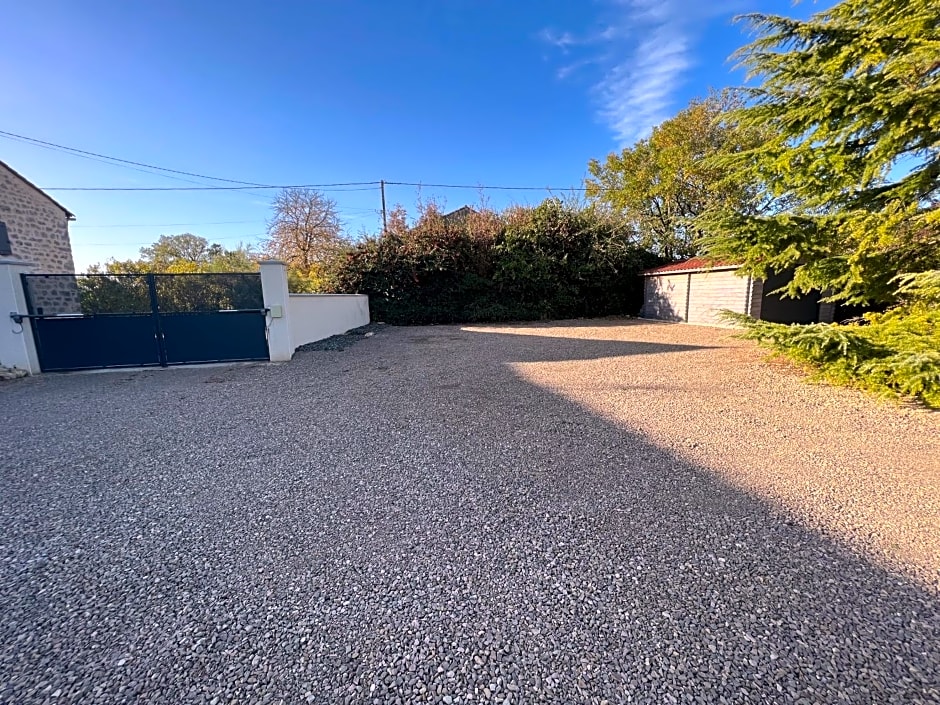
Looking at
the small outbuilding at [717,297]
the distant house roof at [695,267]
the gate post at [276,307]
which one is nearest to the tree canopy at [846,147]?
the small outbuilding at [717,297]

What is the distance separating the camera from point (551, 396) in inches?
190

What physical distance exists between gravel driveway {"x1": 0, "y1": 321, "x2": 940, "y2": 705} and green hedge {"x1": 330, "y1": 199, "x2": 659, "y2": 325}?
420 inches

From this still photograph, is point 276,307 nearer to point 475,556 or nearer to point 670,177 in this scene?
point 475,556

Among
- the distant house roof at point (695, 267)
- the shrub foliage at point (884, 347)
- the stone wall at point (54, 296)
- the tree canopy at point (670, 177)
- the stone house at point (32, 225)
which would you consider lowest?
the shrub foliage at point (884, 347)

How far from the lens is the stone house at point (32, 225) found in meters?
10.1

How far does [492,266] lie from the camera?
15.1 metres

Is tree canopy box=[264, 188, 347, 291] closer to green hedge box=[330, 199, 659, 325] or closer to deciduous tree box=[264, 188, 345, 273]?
deciduous tree box=[264, 188, 345, 273]

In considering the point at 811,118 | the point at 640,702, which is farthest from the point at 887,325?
the point at 640,702

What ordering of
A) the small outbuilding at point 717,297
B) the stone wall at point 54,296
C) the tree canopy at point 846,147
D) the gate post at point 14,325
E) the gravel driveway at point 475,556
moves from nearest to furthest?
the gravel driveway at point 475,556 < the tree canopy at point 846,147 < the gate post at point 14,325 < the stone wall at point 54,296 < the small outbuilding at point 717,297

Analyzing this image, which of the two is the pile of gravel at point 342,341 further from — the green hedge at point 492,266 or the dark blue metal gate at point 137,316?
the green hedge at point 492,266

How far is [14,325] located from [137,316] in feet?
5.53

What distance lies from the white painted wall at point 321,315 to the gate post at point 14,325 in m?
3.90

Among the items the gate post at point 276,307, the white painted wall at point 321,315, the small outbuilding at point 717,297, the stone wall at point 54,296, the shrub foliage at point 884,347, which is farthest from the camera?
the small outbuilding at point 717,297

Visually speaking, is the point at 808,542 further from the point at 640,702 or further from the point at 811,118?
the point at 811,118
